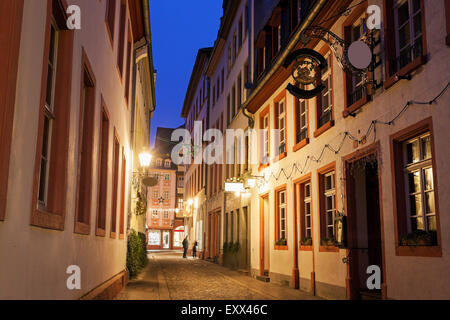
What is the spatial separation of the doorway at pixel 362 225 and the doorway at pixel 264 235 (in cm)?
699

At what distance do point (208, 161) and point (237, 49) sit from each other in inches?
400

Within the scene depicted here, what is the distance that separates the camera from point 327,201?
12.4 meters

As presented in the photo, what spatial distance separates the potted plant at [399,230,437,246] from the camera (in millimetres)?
7531

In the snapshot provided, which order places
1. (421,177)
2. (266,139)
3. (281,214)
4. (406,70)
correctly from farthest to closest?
(266,139) → (281,214) → (406,70) → (421,177)

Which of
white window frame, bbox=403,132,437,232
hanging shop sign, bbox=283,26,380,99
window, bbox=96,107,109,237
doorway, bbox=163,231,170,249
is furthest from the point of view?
doorway, bbox=163,231,170,249

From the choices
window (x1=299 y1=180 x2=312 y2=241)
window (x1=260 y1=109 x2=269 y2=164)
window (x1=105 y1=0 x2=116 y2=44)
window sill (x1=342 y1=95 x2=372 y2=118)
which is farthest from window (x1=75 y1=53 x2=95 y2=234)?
window (x1=260 y1=109 x2=269 y2=164)

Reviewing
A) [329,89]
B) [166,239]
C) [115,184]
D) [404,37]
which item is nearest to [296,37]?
[329,89]

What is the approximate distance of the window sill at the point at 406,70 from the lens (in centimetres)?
782

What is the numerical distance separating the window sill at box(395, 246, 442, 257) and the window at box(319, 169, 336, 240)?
352 cm

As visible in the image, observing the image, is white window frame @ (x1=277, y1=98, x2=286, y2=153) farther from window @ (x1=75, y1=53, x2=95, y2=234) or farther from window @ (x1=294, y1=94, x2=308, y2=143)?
window @ (x1=75, y1=53, x2=95, y2=234)

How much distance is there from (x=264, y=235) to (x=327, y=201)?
5.93 metres

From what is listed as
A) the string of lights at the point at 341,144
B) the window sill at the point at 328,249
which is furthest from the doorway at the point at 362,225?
the window sill at the point at 328,249

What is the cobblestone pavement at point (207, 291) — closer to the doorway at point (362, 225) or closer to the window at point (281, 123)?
the doorway at point (362, 225)

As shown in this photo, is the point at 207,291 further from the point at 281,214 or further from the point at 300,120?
the point at 300,120
